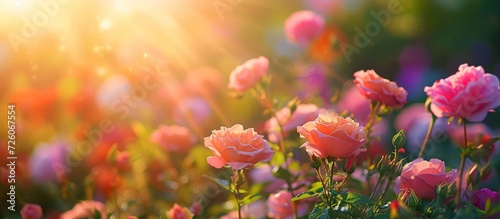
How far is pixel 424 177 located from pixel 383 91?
0.26 metres

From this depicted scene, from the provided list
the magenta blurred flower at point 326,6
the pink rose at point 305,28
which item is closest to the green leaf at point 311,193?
the pink rose at point 305,28

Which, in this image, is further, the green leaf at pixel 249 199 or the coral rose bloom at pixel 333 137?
the green leaf at pixel 249 199

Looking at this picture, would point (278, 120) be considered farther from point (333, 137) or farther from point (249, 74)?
point (333, 137)

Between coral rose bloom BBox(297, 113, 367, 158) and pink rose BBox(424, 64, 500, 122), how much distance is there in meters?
0.25

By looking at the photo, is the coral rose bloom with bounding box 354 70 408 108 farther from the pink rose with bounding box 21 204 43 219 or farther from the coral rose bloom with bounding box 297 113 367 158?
the pink rose with bounding box 21 204 43 219

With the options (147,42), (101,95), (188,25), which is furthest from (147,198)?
(188,25)

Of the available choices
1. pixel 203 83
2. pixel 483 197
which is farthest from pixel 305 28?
pixel 483 197

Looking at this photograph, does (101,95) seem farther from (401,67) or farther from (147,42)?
(401,67)

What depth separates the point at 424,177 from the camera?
1.19m

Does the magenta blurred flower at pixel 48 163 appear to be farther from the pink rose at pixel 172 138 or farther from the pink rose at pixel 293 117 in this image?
the pink rose at pixel 293 117

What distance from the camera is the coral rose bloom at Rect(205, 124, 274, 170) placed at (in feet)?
3.82

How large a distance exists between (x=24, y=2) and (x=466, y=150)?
5.47 feet

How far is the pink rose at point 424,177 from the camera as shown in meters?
1.19

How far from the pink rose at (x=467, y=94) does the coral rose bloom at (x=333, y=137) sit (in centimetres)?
25
